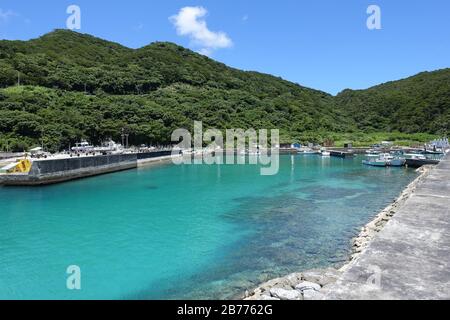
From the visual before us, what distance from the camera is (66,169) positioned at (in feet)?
101

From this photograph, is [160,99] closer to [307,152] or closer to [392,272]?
[307,152]

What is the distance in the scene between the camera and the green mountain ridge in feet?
182

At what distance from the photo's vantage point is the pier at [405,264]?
7004 mm

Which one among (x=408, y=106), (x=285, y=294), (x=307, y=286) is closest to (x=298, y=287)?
(x=307, y=286)

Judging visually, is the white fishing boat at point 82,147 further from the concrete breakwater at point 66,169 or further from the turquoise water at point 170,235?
the turquoise water at point 170,235

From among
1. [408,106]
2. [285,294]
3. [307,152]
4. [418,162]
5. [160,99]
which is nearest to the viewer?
[285,294]

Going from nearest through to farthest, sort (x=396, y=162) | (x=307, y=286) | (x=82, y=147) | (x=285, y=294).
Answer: (x=285, y=294) < (x=307, y=286) < (x=396, y=162) < (x=82, y=147)

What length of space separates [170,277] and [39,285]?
11.7 ft

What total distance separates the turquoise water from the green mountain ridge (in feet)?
93.9

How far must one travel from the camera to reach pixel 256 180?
34469 millimetres

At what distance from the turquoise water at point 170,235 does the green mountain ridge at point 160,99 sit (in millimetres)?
28614

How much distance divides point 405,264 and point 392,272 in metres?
0.71
